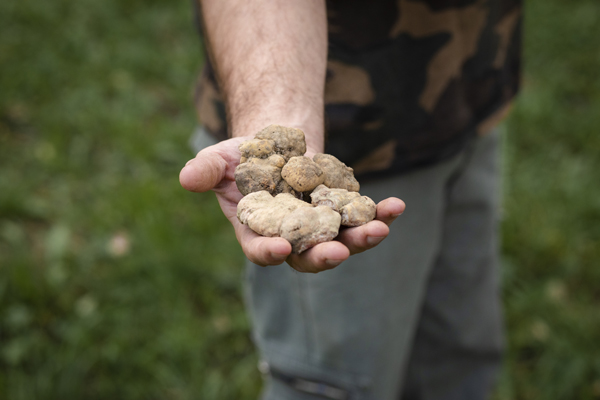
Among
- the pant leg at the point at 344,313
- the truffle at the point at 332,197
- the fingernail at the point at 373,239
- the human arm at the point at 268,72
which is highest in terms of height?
the human arm at the point at 268,72

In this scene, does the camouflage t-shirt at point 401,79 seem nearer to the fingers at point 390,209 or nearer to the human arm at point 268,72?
the human arm at point 268,72

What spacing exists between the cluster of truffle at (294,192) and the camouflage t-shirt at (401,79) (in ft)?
1.11

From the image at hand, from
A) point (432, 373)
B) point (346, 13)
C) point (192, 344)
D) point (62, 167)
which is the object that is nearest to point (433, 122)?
point (346, 13)

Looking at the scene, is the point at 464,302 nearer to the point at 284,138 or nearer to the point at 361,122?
the point at 361,122

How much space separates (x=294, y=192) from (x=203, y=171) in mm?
340

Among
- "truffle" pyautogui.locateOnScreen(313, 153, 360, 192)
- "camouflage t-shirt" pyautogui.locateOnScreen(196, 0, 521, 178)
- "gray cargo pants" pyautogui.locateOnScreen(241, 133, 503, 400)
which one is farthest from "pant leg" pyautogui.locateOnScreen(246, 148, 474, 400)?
"truffle" pyautogui.locateOnScreen(313, 153, 360, 192)

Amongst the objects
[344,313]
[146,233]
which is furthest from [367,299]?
[146,233]

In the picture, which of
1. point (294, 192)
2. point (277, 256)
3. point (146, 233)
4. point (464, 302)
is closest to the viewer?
point (277, 256)

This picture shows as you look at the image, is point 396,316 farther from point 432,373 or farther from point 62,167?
point 62,167

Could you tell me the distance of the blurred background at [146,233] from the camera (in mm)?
2502

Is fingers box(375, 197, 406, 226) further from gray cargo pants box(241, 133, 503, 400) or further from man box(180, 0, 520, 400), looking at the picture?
gray cargo pants box(241, 133, 503, 400)

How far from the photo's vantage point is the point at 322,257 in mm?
1067

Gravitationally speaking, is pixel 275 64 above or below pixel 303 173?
above

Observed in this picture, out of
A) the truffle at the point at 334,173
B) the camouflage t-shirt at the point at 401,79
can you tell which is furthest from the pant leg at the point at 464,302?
the truffle at the point at 334,173
